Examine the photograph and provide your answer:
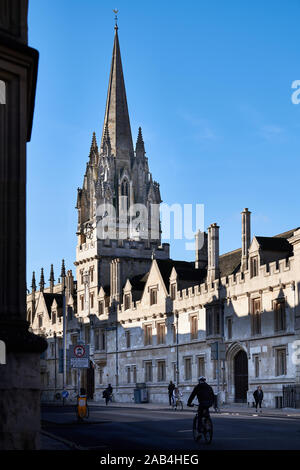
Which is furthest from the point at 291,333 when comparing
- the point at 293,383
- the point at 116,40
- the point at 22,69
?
the point at 116,40

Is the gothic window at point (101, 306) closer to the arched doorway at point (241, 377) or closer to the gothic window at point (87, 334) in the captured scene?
the gothic window at point (87, 334)

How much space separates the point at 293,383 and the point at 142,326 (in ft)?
74.8

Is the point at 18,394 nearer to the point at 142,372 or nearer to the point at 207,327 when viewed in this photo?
the point at 207,327

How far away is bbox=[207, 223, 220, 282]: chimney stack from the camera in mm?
56219

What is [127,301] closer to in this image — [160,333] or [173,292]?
[160,333]

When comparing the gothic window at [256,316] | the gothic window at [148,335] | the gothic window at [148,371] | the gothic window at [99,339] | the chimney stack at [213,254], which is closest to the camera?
the gothic window at [256,316]

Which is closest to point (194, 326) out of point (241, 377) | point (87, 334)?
point (241, 377)

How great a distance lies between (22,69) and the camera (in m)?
12.9

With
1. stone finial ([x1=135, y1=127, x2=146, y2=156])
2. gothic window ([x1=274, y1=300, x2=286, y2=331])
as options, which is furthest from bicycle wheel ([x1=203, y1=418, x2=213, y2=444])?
stone finial ([x1=135, y1=127, x2=146, y2=156])

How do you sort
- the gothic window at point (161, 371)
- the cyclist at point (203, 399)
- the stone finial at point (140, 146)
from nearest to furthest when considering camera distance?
the cyclist at point (203, 399), the gothic window at point (161, 371), the stone finial at point (140, 146)

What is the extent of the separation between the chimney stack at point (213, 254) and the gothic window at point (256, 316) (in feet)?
21.1

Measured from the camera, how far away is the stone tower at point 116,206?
78438 millimetres

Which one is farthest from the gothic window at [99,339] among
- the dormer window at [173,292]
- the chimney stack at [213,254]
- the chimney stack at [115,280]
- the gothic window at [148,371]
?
the chimney stack at [213,254]

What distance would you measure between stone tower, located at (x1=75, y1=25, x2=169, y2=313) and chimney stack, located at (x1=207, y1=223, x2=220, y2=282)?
61.1 feet
